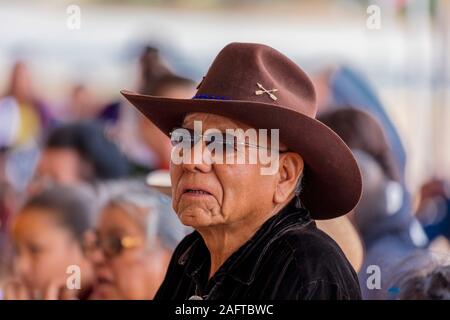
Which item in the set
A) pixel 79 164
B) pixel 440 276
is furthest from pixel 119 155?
pixel 440 276

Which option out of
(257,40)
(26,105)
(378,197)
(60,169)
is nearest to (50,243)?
(60,169)

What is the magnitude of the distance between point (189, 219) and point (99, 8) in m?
2.41

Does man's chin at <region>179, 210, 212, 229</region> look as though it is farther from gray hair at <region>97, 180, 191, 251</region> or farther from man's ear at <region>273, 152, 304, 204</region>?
gray hair at <region>97, 180, 191, 251</region>

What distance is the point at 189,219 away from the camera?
214cm

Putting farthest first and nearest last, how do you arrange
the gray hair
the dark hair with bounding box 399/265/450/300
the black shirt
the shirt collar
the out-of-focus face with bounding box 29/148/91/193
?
the out-of-focus face with bounding box 29/148/91/193
the gray hair
the dark hair with bounding box 399/265/450/300
the shirt collar
the black shirt

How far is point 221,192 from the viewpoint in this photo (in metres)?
2.15

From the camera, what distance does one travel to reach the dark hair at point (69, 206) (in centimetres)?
440

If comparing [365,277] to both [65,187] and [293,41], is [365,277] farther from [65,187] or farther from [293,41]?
[65,187]

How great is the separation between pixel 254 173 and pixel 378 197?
2357 mm

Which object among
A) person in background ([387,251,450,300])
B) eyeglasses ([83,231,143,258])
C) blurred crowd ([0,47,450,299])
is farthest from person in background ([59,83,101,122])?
person in background ([387,251,450,300])

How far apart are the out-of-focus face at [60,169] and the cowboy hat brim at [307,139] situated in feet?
6.66

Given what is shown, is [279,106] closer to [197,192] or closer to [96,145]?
[197,192]

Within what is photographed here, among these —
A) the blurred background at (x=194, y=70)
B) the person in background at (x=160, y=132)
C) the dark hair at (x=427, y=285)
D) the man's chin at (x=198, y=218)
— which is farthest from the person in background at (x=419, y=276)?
the man's chin at (x=198, y=218)

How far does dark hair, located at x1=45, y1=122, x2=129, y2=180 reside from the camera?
172 inches
